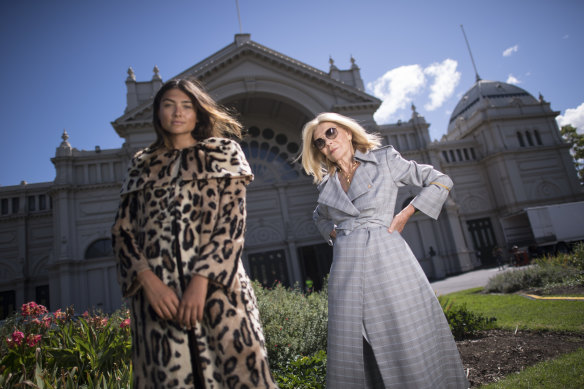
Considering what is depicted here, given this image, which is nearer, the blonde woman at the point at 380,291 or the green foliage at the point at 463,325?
the blonde woman at the point at 380,291

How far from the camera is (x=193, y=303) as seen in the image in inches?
71.1

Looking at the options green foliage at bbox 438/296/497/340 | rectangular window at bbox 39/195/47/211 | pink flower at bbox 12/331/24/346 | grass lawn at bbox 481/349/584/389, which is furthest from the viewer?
rectangular window at bbox 39/195/47/211

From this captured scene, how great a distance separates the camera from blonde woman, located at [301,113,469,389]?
2393 mm

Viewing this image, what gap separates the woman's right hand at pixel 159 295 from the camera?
1.83 meters

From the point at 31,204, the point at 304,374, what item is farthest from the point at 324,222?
the point at 31,204

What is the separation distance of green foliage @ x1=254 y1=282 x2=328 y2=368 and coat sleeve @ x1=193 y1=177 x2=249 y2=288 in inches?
136

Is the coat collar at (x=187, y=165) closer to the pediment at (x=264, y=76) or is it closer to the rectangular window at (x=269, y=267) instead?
the rectangular window at (x=269, y=267)

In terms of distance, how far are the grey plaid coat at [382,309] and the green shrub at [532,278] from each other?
10472mm

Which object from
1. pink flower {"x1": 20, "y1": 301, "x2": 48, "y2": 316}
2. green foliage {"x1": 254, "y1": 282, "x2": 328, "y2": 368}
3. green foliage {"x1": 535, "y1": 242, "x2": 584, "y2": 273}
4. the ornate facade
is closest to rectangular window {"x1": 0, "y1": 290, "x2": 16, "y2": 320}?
the ornate facade

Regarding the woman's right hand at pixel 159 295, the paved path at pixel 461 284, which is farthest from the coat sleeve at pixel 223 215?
the paved path at pixel 461 284

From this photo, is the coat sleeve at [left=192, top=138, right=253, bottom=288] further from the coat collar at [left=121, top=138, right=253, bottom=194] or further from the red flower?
the red flower

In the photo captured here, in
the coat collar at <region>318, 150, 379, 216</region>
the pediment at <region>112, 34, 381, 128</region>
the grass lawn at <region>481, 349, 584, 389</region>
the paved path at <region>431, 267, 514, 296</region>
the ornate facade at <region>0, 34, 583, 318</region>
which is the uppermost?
the pediment at <region>112, 34, 381, 128</region>

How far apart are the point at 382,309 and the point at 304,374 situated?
7.69ft

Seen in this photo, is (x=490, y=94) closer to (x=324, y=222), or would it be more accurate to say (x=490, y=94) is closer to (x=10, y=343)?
(x=324, y=222)
